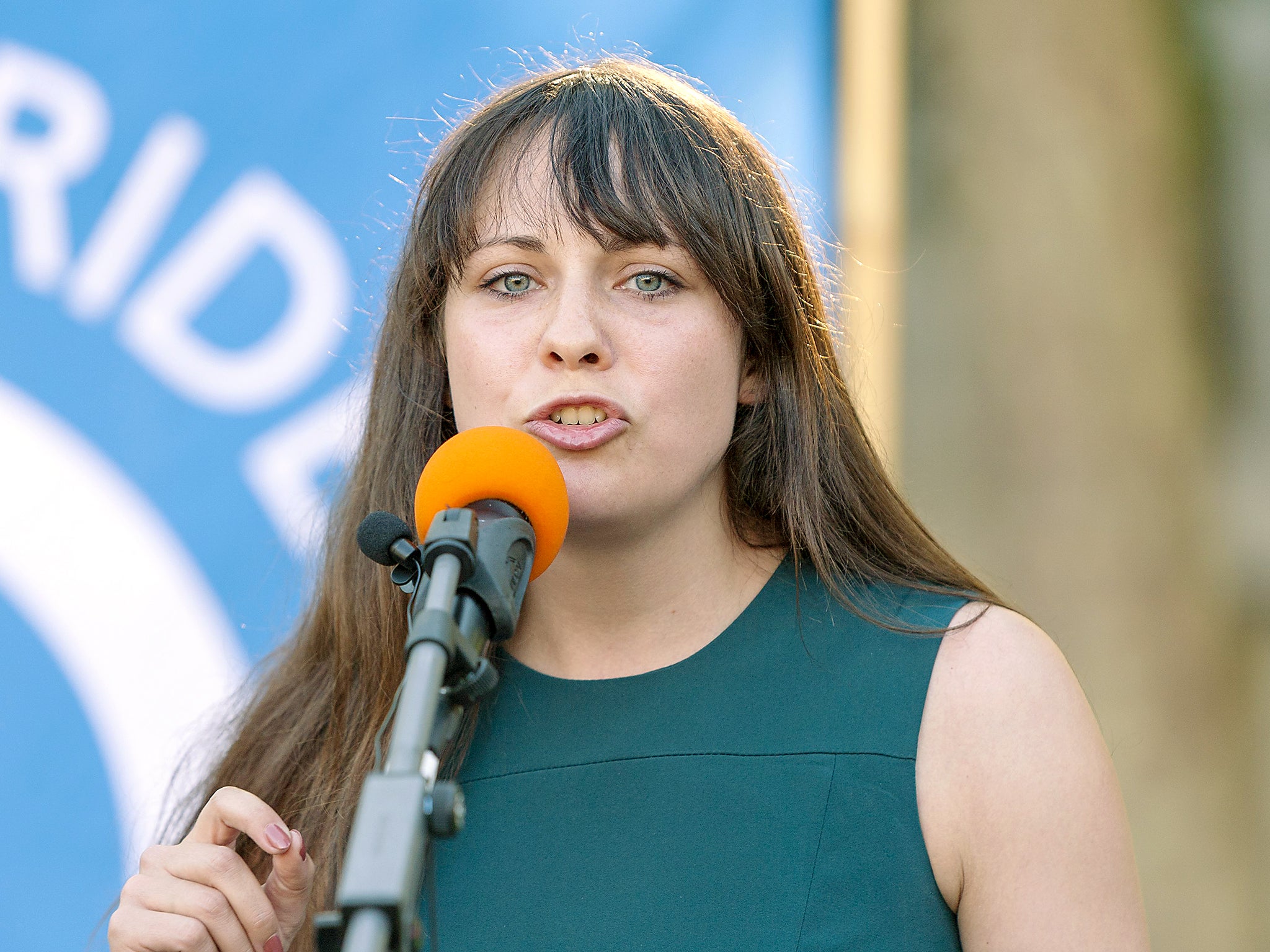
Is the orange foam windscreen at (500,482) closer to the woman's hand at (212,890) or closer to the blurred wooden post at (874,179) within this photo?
the woman's hand at (212,890)

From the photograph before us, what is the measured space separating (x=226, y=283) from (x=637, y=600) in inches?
56.8

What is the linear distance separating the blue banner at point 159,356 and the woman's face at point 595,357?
854 millimetres

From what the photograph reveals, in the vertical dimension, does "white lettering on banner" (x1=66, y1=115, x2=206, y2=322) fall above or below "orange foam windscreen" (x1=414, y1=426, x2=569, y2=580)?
above

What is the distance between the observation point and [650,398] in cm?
178

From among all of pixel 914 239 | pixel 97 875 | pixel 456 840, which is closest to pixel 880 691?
pixel 456 840

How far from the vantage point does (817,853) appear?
5.74 ft

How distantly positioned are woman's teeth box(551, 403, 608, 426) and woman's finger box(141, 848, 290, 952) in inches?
28.2

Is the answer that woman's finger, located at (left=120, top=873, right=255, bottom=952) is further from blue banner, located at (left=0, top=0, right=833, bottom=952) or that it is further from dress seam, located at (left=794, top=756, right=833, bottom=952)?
blue banner, located at (left=0, top=0, right=833, bottom=952)

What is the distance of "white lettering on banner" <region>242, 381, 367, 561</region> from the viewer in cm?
289

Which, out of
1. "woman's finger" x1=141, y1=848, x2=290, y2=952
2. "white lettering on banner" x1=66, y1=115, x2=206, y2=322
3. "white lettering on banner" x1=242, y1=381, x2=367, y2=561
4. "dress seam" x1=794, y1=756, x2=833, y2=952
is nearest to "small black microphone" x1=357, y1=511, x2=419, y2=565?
"woman's finger" x1=141, y1=848, x2=290, y2=952

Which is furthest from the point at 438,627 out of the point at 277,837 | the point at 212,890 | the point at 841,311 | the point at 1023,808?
the point at 841,311

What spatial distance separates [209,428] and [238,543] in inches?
10.5

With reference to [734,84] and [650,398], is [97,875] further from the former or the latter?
[734,84]

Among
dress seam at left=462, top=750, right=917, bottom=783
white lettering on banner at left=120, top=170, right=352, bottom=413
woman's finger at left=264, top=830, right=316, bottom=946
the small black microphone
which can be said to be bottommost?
woman's finger at left=264, top=830, right=316, bottom=946
